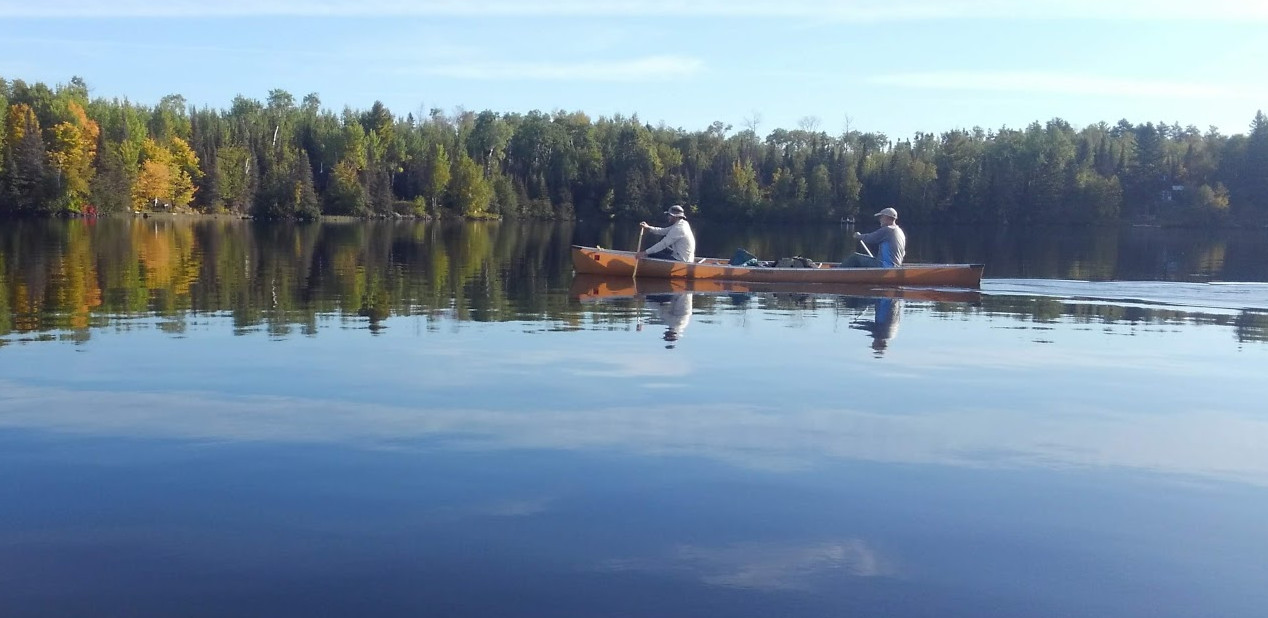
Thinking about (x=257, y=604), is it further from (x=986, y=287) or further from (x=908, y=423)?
(x=986, y=287)

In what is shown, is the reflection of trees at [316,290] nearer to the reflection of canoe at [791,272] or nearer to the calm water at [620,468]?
the calm water at [620,468]

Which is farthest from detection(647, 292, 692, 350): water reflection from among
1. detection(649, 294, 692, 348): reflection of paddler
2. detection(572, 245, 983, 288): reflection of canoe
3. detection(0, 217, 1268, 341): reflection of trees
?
detection(572, 245, 983, 288): reflection of canoe

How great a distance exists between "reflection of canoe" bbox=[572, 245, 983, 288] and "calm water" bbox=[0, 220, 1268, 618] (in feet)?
27.2

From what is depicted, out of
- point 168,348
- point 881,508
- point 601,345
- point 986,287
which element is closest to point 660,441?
point 881,508

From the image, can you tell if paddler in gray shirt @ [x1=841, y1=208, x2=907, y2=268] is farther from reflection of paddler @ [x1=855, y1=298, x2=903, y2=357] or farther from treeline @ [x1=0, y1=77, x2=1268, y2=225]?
treeline @ [x1=0, y1=77, x2=1268, y2=225]

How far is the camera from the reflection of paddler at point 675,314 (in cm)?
1797

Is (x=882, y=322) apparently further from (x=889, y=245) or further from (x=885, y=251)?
(x=889, y=245)

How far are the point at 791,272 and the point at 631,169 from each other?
352 ft

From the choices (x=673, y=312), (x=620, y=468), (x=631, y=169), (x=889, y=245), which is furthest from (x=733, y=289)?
(x=631, y=169)

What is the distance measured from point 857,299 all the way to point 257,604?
2067 centimetres

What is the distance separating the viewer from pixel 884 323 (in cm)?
2006

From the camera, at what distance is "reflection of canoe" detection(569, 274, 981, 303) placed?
25.9 meters

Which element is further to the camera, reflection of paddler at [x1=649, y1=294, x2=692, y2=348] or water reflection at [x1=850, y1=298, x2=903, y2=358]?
reflection of paddler at [x1=649, y1=294, x2=692, y2=348]

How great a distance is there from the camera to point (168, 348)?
15.1 metres
